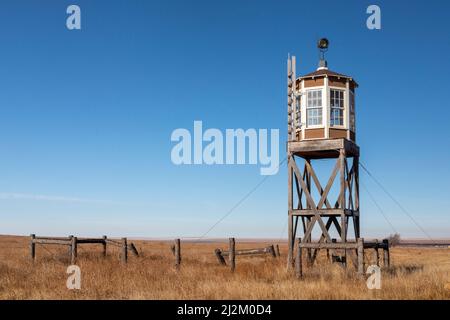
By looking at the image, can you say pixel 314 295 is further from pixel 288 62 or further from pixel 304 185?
pixel 288 62

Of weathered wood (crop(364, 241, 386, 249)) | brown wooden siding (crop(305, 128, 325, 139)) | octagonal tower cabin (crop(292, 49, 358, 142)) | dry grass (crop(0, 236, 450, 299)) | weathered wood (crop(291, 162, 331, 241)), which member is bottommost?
dry grass (crop(0, 236, 450, 299))

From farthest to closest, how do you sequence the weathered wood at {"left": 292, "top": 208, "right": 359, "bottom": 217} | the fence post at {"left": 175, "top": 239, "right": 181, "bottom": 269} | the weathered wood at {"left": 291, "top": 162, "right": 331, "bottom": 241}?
1. the fence post at {"left": 175, "top": 239, "right": 181, "bottom": 269}
2. the weathered wood at {"left": 291, "top": 162, "right": 331, "bottom": 241}
3. the weathered wood at {"left": 292, "top": 208, "right": 359, "bottom": 217}

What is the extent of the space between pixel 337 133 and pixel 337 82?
2.10 m

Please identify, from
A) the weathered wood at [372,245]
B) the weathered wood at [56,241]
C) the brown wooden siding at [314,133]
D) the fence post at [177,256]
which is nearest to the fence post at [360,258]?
the weathered wood at [372,245]

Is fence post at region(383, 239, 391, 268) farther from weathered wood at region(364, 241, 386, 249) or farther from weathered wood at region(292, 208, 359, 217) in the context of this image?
weathered wood at region(292, 208, 359, 217)

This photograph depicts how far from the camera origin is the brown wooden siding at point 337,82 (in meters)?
22.3

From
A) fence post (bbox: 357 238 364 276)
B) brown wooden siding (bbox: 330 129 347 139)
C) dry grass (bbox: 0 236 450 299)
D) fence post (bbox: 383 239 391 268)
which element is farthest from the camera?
fence post (bbox: 383 239 391 268)

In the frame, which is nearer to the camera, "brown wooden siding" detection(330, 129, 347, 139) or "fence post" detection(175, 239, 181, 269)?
"brown wooden siding" detection(330, 129, 347, 139)

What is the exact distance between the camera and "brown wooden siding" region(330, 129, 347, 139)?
72.6 feet

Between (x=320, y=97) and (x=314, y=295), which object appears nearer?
(x=314, y=295)

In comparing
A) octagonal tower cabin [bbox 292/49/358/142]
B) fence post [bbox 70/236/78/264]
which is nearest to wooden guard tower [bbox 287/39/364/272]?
octagonal tower cabin [bbox 292/49/358/142]
